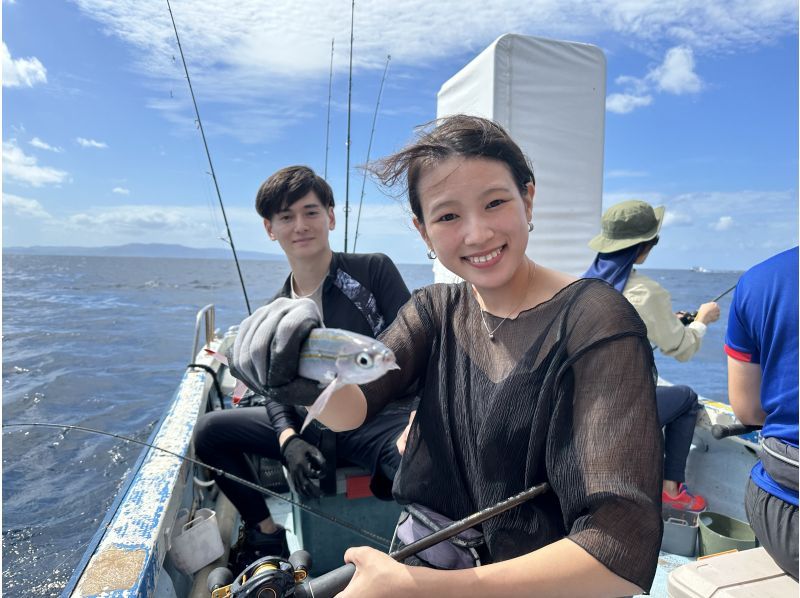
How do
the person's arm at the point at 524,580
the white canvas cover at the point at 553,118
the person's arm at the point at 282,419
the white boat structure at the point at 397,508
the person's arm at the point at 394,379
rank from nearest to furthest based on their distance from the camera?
the person's arm at the point at 524,580 → the person's arm at the point at 394,379 → the white boat structure at the point at 397,508 → the person's arm at the point at 282,419 → the white canvas cover at the point at 553,118

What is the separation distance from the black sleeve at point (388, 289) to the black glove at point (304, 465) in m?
1.06

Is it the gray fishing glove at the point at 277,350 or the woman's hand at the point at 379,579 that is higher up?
the gray fishing glove at the point at 277,350

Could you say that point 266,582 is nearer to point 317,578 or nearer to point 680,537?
point 317,578

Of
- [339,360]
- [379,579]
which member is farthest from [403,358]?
[379,579]

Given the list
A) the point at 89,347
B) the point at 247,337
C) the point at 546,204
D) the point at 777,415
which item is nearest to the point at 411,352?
the point at 247,337

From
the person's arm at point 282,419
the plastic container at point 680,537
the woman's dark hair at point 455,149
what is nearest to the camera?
the woman's dark hair at point 455,149

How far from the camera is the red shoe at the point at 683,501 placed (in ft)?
12.8

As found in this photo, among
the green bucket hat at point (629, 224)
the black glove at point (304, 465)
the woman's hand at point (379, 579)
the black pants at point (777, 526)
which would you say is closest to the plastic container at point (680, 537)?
the black pants at point (777, 526)

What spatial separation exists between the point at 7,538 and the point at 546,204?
7240 mm

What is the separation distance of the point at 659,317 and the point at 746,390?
145cm

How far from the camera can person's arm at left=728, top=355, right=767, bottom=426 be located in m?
2.44

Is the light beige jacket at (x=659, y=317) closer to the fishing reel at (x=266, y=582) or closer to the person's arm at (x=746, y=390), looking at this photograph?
the person's arm at (x=746, y=390)

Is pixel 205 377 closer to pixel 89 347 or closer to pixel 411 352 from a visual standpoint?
pixel 411 352

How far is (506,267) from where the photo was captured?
171 cm
